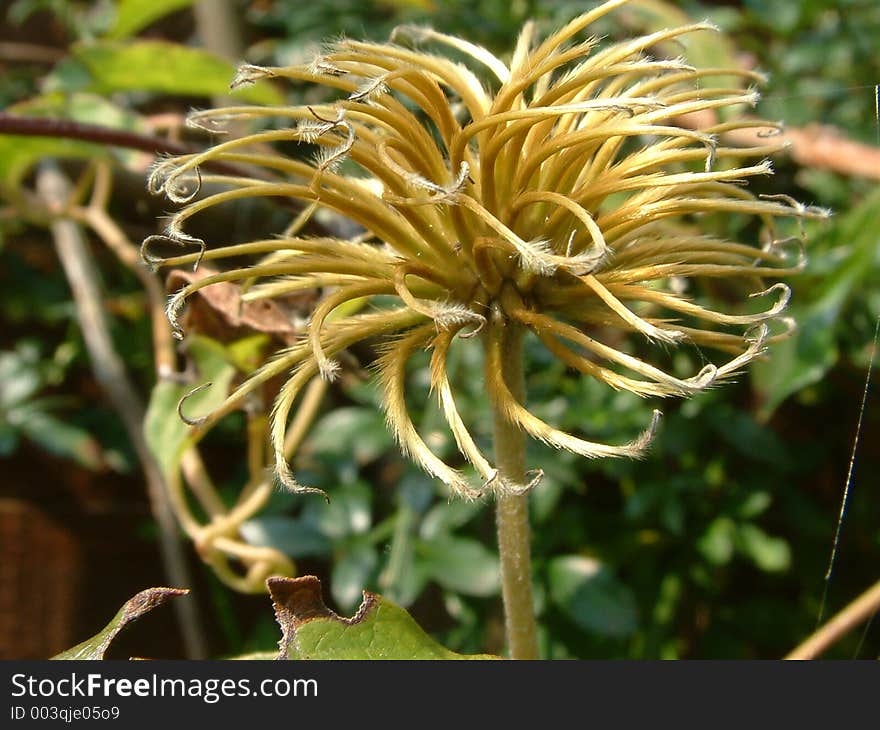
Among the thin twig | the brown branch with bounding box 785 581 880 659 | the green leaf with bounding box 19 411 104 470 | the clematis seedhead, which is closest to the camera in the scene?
the clematis seedhead

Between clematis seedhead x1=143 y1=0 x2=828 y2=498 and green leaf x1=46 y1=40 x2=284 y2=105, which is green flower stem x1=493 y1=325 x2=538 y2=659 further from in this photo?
green leaf x1=46 y1=40 x2=284 y2=105

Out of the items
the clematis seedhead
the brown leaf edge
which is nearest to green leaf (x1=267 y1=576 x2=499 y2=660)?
the brown leaf edge

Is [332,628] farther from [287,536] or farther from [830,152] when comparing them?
[830,152]

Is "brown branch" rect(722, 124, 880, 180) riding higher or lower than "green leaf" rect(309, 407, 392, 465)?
higher

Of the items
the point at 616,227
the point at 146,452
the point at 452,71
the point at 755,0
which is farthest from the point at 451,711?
the point at 755,0

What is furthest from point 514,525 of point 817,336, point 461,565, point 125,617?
point 817,336

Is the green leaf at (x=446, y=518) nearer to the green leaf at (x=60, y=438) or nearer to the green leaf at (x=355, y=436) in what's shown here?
the green leaf at (x=355, y=436)
